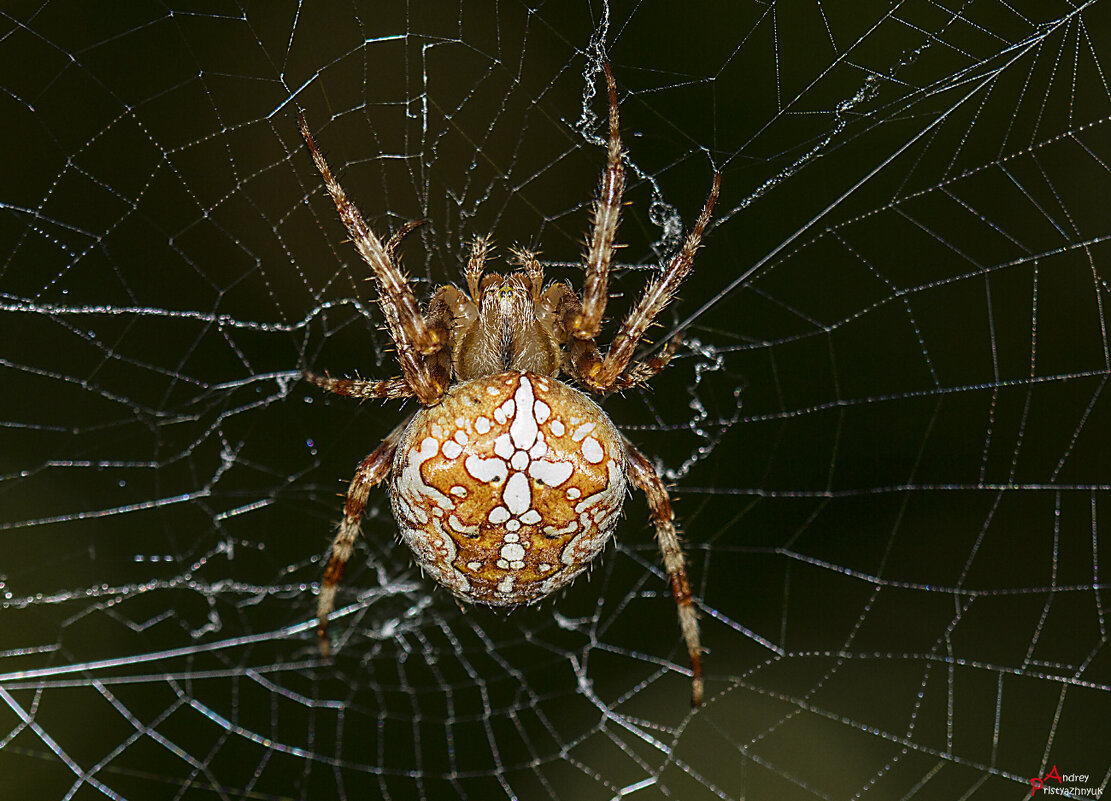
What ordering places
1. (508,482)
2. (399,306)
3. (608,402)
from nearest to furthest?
(508,482) → (399,306) → (608,402)

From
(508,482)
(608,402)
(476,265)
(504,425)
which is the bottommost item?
(608,402)

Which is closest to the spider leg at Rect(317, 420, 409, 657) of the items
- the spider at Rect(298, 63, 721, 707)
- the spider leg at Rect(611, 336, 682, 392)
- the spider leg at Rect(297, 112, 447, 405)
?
the spider at Rect(298, 63, 721, 707)

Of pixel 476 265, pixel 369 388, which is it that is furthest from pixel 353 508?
pixel 476 265

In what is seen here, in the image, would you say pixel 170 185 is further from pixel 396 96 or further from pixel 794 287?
pixel 794 287

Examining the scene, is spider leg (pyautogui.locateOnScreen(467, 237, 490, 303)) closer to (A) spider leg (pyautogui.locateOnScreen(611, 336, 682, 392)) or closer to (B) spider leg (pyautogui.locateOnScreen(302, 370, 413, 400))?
(B) spider leg (pyautogui.locateOnScreen(302, 370, 413, 400))

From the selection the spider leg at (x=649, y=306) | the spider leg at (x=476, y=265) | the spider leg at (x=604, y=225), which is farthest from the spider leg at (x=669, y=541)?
the spider leg at (x=476, y=265)

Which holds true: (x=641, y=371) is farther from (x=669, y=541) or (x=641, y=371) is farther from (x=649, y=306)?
(x=669, y=541)
